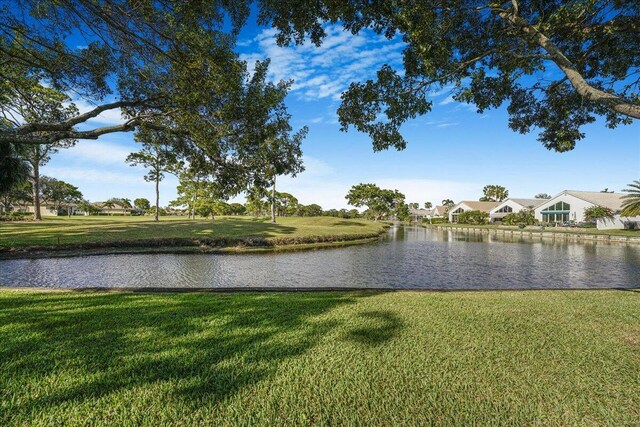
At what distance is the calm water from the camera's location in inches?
451

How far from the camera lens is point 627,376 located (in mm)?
3160

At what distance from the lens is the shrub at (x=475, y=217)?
67.6 m

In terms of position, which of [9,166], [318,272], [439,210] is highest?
[9,166]

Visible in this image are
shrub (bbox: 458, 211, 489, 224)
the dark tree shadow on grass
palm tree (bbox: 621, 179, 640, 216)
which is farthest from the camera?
shrub (bbox: 458, 211, 489, 224)

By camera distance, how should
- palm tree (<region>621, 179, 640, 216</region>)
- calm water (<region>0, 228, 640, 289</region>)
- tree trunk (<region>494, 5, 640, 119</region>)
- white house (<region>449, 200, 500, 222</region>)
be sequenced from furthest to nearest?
1. white house (<region>449, 200, 500, 222</region>)
2. palm tree (<region>621, 179, 640, 216</region>)
3. calm water (<region>0, 228, 640, 289</region>)
4. tree trunk (<region>494, 5, 640, 119</region>)

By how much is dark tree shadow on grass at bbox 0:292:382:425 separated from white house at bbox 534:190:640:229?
60328 mm

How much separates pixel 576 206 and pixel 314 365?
2698 inches

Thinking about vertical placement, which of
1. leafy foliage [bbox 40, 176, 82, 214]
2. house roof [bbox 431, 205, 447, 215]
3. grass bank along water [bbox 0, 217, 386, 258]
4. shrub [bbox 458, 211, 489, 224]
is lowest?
grass bank along water [bbox 0, 217, 386, 258]

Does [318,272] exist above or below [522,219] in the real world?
below

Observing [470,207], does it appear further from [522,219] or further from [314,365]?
[314,365]

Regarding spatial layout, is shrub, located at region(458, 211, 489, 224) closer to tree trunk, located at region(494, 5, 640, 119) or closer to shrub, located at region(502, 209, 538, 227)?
shrub, located at region(502, 209, 538, 227)

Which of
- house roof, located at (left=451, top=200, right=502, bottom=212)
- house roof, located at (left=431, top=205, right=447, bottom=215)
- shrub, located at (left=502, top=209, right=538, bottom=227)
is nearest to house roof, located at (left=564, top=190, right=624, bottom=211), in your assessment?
shrub, located at (left=502, top=209, right=538, bottom=227)

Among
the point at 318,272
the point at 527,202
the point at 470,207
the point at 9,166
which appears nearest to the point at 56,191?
the point at 9,166

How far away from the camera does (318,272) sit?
553 inches
